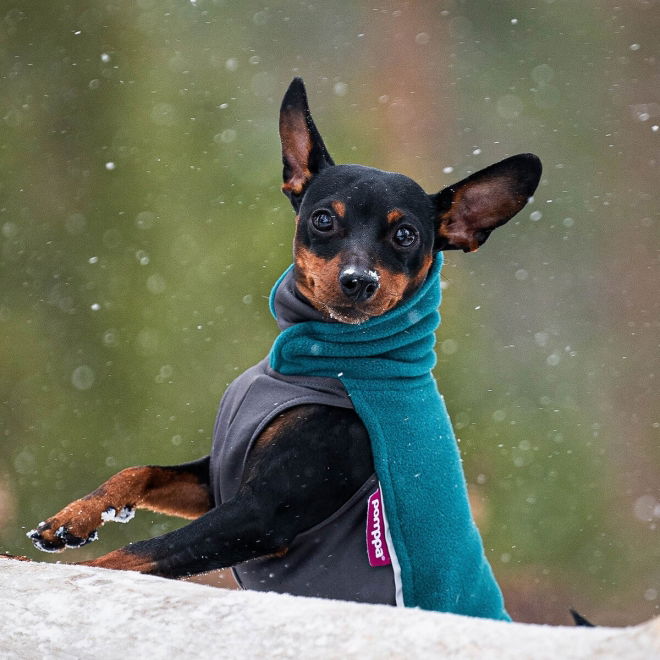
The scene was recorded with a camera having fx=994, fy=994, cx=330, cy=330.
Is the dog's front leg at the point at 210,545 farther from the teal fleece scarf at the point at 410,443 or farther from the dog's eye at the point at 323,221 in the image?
the dog's eye at the point at 323,221

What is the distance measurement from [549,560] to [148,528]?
2.95 m

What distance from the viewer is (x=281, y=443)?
8.30 feet

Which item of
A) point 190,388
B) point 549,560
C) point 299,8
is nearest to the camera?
point 190,388

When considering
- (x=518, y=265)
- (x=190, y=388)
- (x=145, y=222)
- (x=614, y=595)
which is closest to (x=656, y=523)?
(x=614, y=595)

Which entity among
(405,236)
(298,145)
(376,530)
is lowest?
(376,530)

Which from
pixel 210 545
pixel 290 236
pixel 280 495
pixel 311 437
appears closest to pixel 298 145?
pixel 311 437

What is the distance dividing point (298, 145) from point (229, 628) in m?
1.65

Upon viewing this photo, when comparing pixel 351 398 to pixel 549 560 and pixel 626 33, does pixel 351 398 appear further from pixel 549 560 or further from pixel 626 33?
pixel 626 33

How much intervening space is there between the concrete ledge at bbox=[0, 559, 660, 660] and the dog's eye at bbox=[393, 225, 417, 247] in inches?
48.6

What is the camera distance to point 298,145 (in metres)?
2.97

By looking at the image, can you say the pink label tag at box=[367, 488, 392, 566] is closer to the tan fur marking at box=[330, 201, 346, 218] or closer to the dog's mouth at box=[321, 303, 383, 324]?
the dog's mouth at box=[321, 303, 383, 324]

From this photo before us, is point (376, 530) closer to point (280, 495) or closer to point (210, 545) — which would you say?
point (280, 495)

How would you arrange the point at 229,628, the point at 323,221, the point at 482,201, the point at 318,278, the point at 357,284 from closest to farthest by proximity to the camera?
the point at 229,628
the point at 357,284
the point at 318,278
the point at 323,221
the point at 482,201

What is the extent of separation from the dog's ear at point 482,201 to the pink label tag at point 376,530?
838mm
